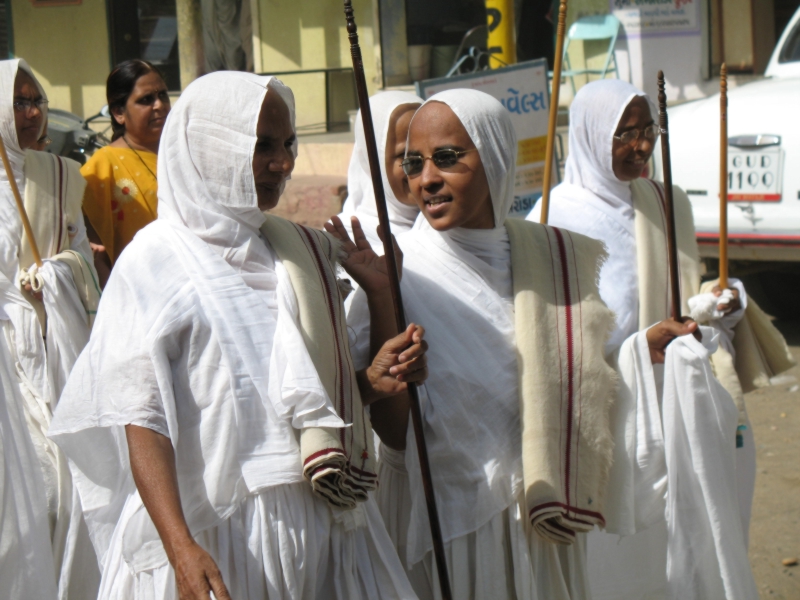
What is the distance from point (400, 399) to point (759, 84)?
6.00 meters

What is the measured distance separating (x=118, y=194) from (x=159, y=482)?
8.02 feet

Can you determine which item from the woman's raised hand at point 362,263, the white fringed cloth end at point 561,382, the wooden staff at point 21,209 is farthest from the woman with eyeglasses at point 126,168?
the white fringed cloth end at point 561,382

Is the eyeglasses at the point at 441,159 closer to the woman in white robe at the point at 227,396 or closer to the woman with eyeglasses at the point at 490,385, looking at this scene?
the woman with eyeglasses at the point at 490,385

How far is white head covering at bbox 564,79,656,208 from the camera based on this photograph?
140 inches

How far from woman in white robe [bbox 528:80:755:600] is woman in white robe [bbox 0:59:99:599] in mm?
1686

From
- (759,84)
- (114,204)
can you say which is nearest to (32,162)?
(114,204)

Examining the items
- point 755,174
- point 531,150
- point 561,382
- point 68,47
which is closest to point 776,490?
point 531,150

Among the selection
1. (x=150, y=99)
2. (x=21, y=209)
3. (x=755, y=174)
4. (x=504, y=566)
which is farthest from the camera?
(x=755, y=174)

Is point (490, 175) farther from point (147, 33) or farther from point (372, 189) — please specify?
point (147, 33)

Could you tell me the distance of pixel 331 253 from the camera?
2443 mm

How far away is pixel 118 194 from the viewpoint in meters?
4.22

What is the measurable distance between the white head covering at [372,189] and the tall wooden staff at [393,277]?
1.02 m

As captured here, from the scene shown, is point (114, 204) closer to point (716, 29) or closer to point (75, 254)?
point (75, 254)

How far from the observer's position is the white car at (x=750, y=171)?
257 inches
